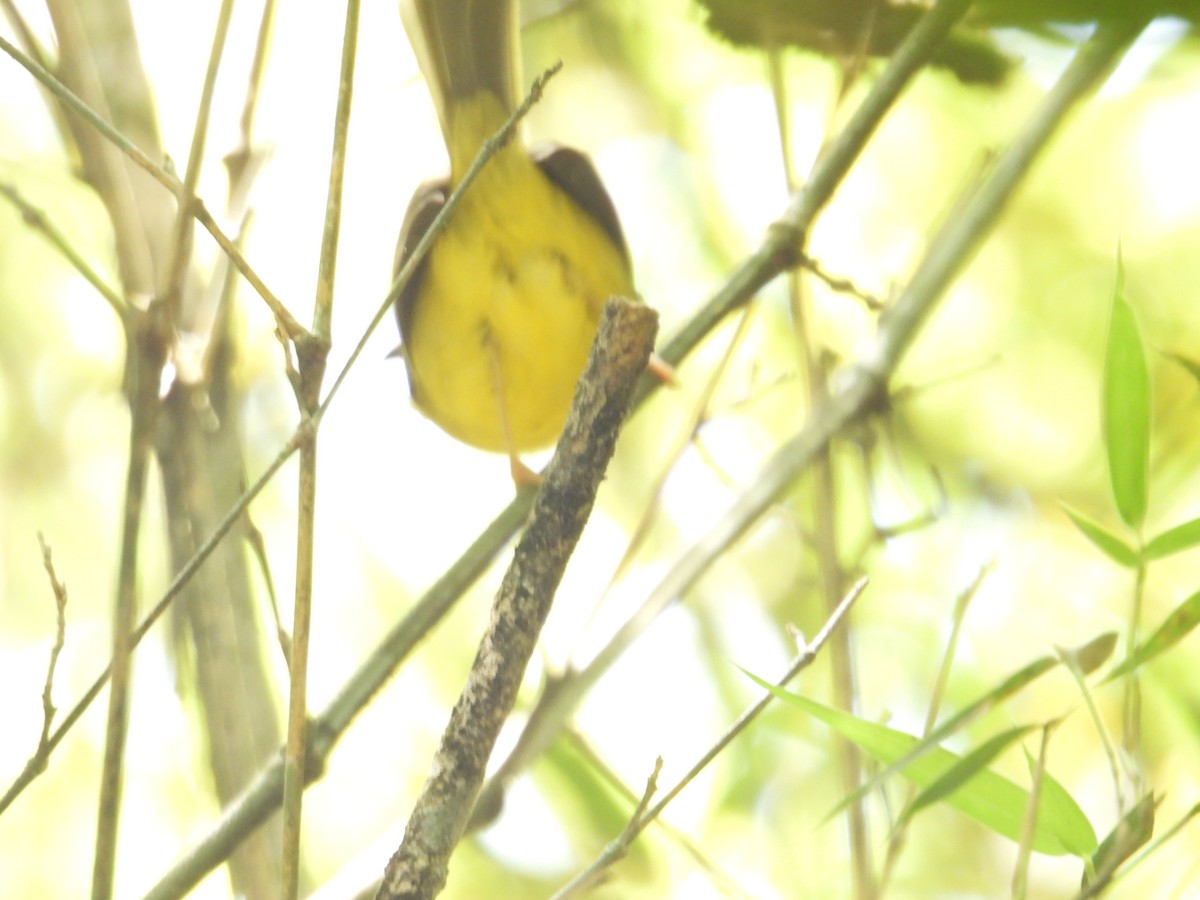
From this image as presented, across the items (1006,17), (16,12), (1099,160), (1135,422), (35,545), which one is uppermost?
(35,545)

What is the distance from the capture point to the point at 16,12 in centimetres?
216

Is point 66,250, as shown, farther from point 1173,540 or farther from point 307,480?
point 1173,540

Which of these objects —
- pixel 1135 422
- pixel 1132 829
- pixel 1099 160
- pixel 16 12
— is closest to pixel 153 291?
pixel 16 12

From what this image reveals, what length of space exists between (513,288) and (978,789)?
4.55ft

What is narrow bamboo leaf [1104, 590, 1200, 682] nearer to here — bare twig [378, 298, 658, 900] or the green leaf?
the green leaf

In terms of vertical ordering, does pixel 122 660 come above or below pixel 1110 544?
above

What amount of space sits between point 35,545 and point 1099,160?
10.4 feet

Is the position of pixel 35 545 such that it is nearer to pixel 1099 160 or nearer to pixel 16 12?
pixel 16 12

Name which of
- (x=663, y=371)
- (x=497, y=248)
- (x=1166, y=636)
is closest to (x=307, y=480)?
(x=1166, y=636)

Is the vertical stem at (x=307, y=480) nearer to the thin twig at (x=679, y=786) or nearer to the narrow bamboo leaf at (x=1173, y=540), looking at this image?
the thin twig at (x=679, y=786)

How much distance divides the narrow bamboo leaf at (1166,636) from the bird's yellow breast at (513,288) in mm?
1395

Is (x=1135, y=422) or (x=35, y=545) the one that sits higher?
(x=35, y=545)

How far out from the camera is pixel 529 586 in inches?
48.9

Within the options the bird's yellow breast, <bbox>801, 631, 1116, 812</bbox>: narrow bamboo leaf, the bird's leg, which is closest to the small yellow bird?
the bird's yellow breast
